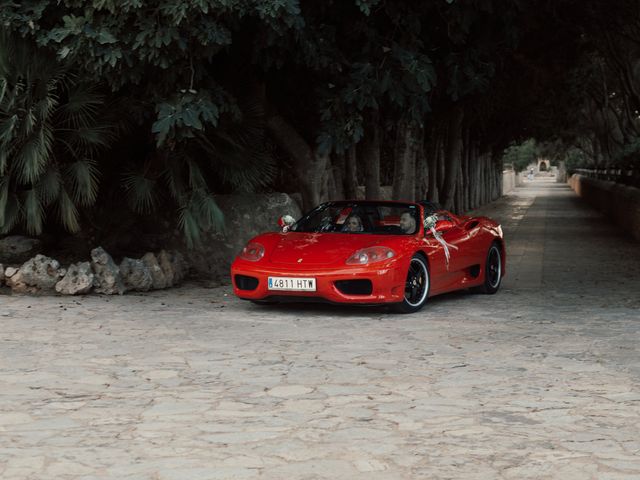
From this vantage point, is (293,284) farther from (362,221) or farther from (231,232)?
(231,232)

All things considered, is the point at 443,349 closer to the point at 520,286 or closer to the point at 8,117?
the point at 520,286

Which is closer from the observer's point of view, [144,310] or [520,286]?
[144,310]

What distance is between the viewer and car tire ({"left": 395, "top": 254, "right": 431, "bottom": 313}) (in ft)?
34.6

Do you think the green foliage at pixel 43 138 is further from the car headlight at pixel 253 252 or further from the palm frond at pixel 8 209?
the car headlight at pixel 253 252

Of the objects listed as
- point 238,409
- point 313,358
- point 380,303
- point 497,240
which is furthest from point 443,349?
point 497,240

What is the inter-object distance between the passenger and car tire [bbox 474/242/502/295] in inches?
69.8

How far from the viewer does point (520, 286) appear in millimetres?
13070

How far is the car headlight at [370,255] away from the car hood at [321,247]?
0.23ft

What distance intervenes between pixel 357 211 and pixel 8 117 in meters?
4.08

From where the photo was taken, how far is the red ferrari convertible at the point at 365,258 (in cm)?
1017

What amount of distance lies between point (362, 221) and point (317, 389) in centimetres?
475

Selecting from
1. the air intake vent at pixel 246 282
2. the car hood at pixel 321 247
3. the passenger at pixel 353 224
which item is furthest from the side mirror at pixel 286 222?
the air intake vent at pixel 246 282


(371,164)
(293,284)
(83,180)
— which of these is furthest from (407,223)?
(371,164)

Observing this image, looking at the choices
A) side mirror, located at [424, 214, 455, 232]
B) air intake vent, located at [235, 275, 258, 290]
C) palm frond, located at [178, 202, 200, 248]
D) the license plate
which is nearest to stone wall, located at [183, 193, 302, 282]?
palm frond, located at [178, 202, 200, 248]
